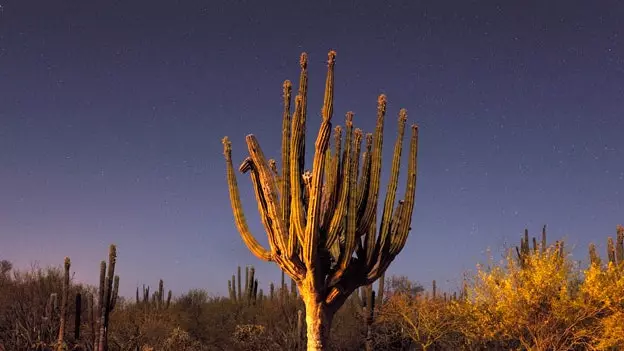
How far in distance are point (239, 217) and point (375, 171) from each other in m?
3.19

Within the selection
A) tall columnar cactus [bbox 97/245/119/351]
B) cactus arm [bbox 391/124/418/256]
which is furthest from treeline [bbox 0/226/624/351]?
cactus arm [bbox 391/124/418/256]

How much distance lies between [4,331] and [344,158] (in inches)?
807

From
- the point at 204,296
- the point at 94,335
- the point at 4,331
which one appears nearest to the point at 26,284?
the point at 4,331

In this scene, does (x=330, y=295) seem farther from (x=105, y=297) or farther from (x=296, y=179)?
(x=105, y=297)

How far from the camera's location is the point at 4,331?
28.1m

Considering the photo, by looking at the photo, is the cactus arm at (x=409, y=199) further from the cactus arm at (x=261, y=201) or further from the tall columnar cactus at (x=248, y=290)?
the tall columnar cactus at (x=248, y=290)

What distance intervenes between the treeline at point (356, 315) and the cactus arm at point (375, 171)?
8160 mm

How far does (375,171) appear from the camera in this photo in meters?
14.5

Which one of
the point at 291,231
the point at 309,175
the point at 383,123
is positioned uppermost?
the point at 383,123

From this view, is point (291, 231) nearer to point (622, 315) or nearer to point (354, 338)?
point (622, 315)

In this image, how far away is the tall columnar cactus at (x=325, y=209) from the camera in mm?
13383

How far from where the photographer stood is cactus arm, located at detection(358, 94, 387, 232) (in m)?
14.4

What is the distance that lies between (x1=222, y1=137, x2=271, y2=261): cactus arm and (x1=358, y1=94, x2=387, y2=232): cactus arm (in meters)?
2.21

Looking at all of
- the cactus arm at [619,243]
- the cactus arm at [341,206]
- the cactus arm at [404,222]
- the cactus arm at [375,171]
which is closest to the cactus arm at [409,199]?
the cactus arm at [404,222]
